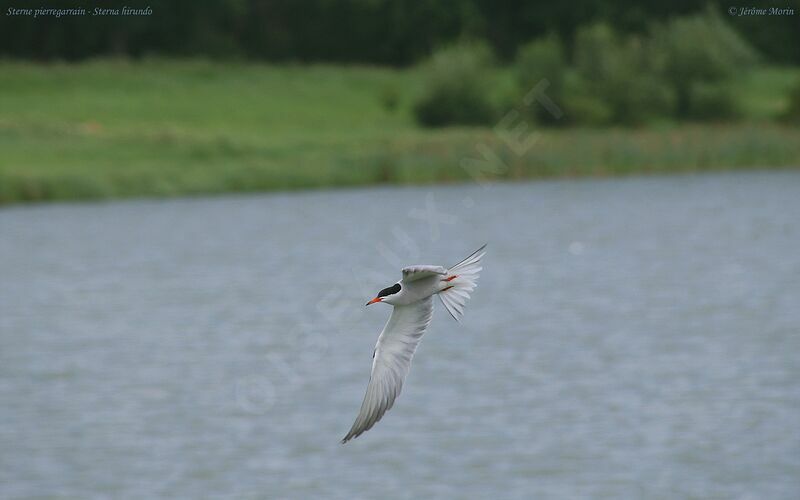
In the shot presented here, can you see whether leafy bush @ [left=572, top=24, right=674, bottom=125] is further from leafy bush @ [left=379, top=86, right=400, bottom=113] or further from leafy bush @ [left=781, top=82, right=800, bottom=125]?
leafy bush @ [left=379, top=86, right=400, bottom=113]

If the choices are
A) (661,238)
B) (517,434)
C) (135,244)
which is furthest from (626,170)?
(517,434)

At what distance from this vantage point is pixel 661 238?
119 feet

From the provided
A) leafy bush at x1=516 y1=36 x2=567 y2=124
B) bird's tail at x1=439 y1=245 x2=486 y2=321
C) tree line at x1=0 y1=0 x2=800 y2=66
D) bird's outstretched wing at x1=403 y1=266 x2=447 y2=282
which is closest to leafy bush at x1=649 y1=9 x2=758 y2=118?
leafy bush at x1=516 y1=36 x2=567 y2=124

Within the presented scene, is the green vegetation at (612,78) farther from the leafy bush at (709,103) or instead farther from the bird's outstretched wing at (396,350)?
the bird's outstretched wing at (396,350)

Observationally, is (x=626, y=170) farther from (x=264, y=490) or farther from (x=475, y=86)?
(x=264, y=490)

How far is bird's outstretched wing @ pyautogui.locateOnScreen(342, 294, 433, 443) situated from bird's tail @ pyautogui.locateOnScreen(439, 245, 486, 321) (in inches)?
14.9

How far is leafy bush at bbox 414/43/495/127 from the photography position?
54000 millimetres

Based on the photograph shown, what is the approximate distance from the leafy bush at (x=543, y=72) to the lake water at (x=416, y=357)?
10.2 metres

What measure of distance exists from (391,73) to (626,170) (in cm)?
2186

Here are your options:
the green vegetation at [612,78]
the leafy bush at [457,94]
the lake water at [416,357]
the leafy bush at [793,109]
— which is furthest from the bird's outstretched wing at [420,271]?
the leafy bush at [457,94]

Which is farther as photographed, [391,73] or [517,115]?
[391,73]

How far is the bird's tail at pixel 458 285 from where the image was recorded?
27.5 ft

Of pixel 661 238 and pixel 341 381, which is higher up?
pixel 661 238

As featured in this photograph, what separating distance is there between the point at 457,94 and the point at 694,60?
8.05 metres
